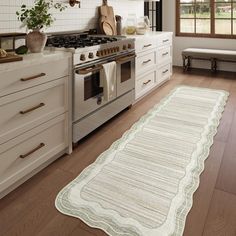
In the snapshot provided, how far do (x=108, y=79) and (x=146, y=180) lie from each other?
118cm

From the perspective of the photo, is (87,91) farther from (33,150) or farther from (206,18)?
(206,18)

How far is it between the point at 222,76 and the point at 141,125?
10.3 feet

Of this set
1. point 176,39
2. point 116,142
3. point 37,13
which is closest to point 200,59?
point 176,39

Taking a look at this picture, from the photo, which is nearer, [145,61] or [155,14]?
[145,61]

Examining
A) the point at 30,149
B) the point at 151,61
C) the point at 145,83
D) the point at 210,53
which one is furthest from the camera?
the point at 210,53

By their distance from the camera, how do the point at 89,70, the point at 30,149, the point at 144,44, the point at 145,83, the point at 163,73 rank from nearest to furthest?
the point at 30,149 < the point at 89,70 < the point at 144,44 < the point at 145,83 < the point at 163,73

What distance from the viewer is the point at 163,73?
4738mm

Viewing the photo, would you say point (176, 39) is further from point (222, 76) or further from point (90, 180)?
point (90, 180)

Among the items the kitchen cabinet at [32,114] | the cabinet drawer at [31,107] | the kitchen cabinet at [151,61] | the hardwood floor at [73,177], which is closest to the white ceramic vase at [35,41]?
the kitchen cabinet at [32,114]

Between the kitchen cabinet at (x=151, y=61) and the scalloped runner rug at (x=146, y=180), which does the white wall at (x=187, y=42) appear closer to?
the kitchen cabinet at (x=151, y=61)

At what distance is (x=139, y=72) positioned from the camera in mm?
3760

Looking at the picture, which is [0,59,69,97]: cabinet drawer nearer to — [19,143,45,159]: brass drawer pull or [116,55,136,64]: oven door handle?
[19,143,45,159]: brass drawer pull

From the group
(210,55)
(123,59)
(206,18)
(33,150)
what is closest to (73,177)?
(33,150)

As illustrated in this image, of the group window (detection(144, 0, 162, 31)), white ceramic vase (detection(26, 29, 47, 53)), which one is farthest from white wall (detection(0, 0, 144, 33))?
window (detection(144, 0, 162, 31))
